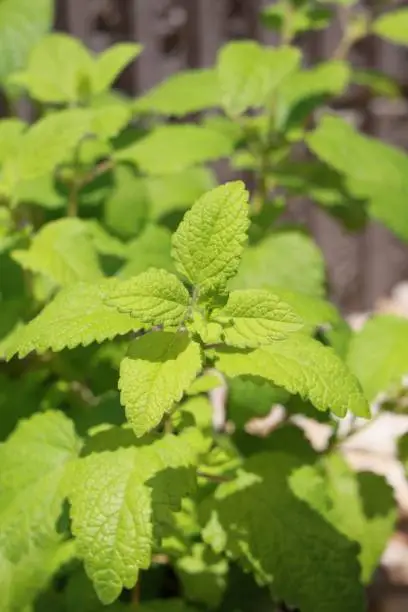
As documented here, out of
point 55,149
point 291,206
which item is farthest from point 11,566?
point 291,206

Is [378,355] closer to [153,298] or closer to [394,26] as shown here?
[153,298]

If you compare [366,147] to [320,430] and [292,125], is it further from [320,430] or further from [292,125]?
[320,430]

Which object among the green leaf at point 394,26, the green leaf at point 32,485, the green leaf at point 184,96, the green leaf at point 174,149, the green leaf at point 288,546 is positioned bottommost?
the green leaf at point 288,546

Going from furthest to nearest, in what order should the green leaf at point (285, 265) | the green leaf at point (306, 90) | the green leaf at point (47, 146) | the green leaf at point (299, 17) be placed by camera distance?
the green leaf at point (299, 17)
the green leaf at point (306, 90)
the green leaf at point (285, 265)
the green leaf at point (47, 146)

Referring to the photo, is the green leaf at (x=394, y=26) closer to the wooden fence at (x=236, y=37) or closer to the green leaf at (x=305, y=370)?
the green leaf at (x=305, y=370)

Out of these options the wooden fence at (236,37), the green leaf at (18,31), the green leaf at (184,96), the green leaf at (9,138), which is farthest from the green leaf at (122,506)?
the wooden fence at (236,37)

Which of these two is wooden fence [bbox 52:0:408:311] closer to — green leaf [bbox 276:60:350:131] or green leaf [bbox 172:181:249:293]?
green leaf [bbox 276:60:350:131]

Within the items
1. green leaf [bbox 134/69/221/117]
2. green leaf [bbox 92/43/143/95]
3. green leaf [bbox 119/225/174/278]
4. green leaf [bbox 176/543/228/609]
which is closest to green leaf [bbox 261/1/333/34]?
green leaf [bbox 134/69/221/117]

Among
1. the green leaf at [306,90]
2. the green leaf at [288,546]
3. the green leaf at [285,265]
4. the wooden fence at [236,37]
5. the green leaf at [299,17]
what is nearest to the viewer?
the green leaf at [288,546]
